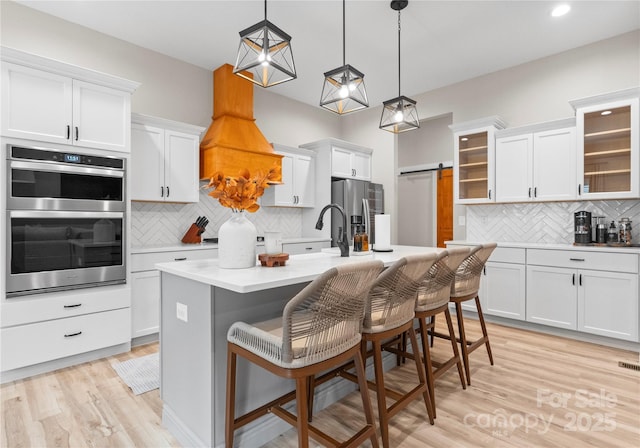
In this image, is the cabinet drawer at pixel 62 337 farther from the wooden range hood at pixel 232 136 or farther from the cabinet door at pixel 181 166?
the wooden range hood at pixel 232 136

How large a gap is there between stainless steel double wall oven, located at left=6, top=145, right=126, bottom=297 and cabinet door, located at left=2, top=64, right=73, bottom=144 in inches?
5.7

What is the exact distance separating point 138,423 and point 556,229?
14.9 ft

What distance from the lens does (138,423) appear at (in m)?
2.09

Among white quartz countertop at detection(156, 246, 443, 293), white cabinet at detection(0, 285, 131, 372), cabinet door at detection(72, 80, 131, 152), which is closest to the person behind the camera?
white quartz countertop at detection(156, 246, 443, 293)

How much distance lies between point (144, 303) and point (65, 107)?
185 cm

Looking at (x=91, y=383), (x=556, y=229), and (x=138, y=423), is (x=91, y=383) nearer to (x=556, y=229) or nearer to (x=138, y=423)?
(x=138, y=423)

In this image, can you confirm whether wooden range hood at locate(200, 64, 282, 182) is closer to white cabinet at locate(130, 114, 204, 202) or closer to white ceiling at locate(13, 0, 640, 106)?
white cabinet at locate(130, 114, 204, 202)

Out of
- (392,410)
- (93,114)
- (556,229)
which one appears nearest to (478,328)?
(556,229)

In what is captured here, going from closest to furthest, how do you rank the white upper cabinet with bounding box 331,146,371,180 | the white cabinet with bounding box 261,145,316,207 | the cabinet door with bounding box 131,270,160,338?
1. the cabinet door with bounding box 131,270,160,338
2. the white cabinet with bounding box 261,145,316,207
3. the white upper cabinet with bounding box 331,146,371,180

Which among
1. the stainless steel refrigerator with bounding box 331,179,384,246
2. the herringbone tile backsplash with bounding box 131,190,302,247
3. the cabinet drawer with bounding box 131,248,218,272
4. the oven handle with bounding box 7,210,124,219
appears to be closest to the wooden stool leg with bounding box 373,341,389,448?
the cabinet drawer with bounding box 131,248,218,272

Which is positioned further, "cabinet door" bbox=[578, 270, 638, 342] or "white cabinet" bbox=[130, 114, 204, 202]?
"white cabinet" bbox=[130, 114, 204, 202]

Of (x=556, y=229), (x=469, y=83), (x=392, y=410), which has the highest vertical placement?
(x=469, y=83)

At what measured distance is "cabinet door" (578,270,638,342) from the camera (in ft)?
10.6

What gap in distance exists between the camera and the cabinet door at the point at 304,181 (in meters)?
5.19
